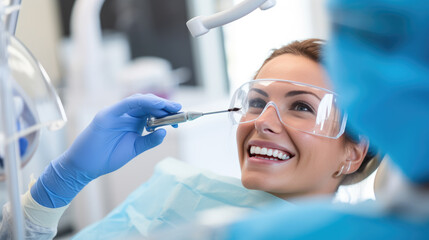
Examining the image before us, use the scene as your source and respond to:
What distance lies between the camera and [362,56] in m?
0.58

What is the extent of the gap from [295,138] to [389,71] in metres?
0.84

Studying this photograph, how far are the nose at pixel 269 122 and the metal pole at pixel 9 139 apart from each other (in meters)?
0.66

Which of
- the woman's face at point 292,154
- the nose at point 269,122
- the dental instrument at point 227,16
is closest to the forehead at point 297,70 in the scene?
the woman's face at point 292,154

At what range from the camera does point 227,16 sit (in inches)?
47.8

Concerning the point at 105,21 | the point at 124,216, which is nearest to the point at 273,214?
the point at 124,216

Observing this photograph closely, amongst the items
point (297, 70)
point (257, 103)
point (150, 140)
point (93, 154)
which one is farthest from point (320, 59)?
point (93, 154)

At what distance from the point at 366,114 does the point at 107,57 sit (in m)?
3.37

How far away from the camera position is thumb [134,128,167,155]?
57.1 inches

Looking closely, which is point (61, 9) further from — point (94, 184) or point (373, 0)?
point (373, 0)

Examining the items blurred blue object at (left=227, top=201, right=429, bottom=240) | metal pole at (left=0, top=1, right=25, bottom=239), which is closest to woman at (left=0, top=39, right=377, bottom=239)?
metal pole at (left=0, top=1, right=25, bottom=239)

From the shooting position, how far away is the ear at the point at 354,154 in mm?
1482

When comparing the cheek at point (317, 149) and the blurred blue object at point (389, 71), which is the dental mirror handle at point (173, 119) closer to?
the cheek at point (317, 149)

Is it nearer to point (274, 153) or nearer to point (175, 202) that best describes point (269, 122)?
point (274, 153)

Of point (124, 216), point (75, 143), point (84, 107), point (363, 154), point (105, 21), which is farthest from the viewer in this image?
point (105, 21)
